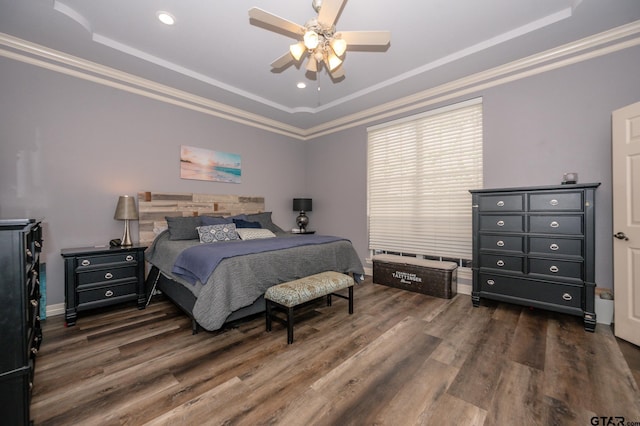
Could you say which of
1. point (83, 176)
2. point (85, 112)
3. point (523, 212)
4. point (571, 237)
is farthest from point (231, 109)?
point (571, 237)

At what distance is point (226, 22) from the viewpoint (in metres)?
2.52

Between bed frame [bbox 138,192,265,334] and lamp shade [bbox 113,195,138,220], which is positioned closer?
bed frame [bbox 138,192,265,334]

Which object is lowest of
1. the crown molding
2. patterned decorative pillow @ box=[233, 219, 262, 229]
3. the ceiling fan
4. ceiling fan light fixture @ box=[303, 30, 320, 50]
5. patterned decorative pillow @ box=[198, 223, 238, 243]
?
patterned decorative pillow @ box=[198, 223, 238, 243]

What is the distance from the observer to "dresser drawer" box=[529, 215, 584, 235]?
252 cm

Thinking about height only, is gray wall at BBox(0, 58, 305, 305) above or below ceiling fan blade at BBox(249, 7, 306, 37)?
below

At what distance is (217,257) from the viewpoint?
2320mm

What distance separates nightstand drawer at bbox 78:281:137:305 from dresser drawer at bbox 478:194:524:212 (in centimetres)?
405

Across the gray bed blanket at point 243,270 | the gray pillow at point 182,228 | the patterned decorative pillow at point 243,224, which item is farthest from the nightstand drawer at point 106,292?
the patterned decorative pillow at point 243,224

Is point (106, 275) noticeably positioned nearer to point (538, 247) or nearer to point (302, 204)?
point (302, 204)

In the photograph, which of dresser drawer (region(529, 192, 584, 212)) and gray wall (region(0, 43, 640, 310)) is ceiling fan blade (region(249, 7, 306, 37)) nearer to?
gray wall (region(0, 43, 640, 310))

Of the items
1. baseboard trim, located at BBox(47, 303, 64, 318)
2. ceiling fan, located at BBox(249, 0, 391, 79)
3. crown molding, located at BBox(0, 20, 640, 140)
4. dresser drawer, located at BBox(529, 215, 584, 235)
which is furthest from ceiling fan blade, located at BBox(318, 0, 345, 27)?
baseboard trim, located at BBox(47, 303, 64, 318)

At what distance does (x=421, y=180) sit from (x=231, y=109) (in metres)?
3.22

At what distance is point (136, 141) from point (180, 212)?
108 cm

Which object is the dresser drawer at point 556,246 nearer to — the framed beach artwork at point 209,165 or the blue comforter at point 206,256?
the blue comforter at point 206,256
